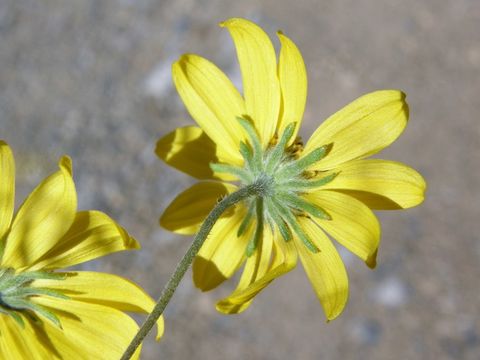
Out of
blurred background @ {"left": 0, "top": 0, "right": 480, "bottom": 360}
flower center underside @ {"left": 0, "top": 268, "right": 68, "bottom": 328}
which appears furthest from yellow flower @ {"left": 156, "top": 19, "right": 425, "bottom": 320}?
blurred background @ {"left": 0, "top": 0, "right": 480, "bottom": 360}

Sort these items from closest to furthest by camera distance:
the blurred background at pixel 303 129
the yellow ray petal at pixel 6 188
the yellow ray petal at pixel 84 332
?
the yellow ray petal at pixel 6 188 < the yellow ray petal at pixel 84 332 < the blurred background at pixel 303 129

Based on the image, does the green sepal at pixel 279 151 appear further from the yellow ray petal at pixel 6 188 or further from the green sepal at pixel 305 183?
the yellow ray petal at pixel 6 188

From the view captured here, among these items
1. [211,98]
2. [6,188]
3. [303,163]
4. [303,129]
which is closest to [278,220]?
[303,163]

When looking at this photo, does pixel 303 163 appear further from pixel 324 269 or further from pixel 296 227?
pixel 324 269

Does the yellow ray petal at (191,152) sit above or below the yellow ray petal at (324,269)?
above

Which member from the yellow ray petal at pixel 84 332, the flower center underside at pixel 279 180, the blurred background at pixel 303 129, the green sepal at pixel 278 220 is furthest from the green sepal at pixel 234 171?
the blurred background at pixel 303 129

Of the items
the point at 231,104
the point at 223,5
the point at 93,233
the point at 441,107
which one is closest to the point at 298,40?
the point at 223,5

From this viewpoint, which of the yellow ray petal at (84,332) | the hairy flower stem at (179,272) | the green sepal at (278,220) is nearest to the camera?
the hairy flower stem at (179,272)

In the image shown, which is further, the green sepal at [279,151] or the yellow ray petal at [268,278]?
the green sepal at [279,151]
